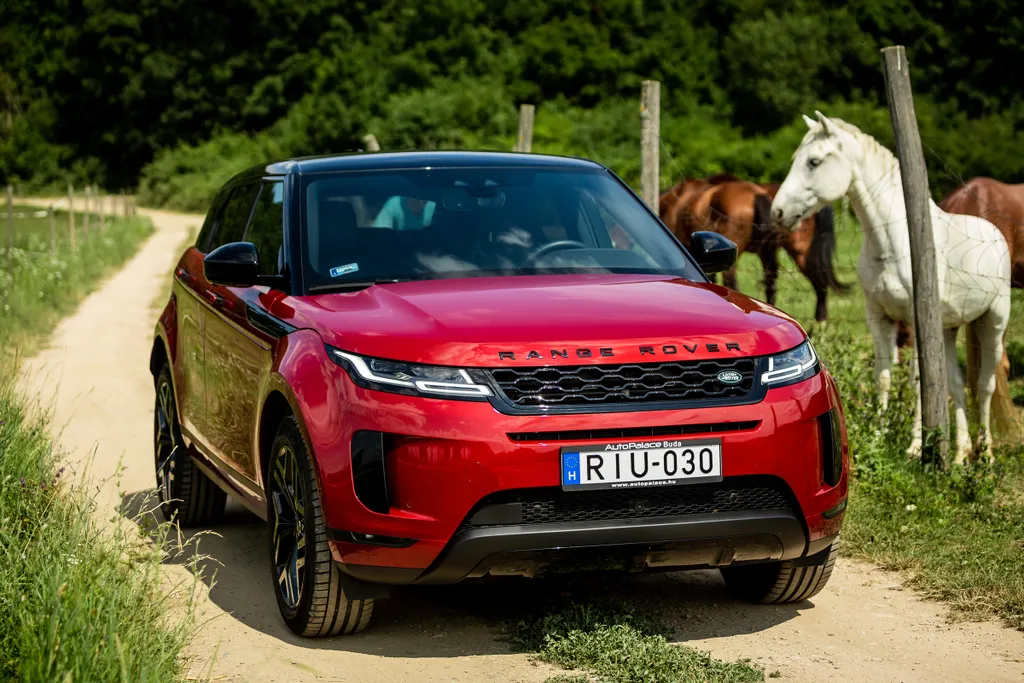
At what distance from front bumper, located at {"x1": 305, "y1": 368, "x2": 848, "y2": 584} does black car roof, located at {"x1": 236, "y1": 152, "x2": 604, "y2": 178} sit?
1627 millimetres

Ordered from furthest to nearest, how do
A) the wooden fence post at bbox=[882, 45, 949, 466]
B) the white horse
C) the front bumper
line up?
the white horse
the wooden fence post at bbox=[882, 45, 949, 466]
the front bumper

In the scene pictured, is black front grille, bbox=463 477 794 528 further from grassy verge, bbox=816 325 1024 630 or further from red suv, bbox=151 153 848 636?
grassy verge, bbox=816 325 1024 630

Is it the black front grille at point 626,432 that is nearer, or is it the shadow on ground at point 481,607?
the black front grille at point 626,432

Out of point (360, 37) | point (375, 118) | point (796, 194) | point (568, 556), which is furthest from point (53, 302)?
point (360, 37)

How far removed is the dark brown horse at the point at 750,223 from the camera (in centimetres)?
1802

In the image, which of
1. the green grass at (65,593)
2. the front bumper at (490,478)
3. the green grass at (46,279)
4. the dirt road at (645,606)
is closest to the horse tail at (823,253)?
the green grass at (46,279)

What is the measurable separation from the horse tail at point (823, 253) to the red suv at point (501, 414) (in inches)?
486

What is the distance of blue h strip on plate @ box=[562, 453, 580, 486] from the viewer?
4723mm

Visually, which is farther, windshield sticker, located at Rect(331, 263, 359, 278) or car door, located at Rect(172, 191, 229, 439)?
car door, located at Rect(172, 191, 229, 439)

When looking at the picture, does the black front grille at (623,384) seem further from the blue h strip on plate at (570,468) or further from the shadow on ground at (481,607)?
the shadow on ground at (481,607)

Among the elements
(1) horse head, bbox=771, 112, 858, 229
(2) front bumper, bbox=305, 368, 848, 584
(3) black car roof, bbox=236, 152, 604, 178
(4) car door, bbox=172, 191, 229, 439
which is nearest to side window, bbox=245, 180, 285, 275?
(3) black car roof, bbox=236, 152, 604, 178

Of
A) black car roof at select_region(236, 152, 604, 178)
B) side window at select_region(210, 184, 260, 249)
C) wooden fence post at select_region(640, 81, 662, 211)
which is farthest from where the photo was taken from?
wooden fence post at select_region(640, 81, 662, 211)

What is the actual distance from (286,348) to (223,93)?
74.9m

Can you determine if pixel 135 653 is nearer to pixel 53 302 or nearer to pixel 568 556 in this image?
pixel 568 556
